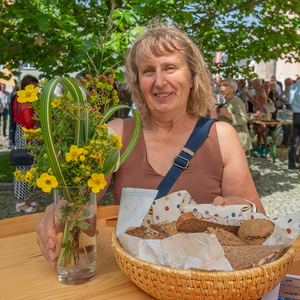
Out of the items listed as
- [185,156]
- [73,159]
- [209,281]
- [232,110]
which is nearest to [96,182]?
[73,159]

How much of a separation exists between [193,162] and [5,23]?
4250mm

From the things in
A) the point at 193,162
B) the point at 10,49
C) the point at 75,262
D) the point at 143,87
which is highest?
the point at 10,49

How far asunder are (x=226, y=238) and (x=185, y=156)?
75cm

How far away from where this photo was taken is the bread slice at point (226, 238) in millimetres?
957

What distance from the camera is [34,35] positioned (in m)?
4.94

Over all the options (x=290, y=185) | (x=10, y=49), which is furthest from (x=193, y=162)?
(x=290, y=185)

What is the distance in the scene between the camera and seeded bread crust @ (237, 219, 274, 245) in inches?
37.9

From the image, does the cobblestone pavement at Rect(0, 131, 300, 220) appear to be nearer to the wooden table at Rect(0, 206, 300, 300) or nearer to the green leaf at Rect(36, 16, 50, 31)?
the green leaf at Rect(36, 16, 50, 31)

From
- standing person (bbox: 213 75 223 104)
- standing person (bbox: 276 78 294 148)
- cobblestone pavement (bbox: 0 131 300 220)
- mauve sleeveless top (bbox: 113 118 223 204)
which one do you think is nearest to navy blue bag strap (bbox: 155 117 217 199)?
mauve sleeveless top (bbox: 113 118 223 204)

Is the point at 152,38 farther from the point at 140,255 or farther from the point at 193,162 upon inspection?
the point at 140,255

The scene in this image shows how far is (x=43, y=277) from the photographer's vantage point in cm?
105

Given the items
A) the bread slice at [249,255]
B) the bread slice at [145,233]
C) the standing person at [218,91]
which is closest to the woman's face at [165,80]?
the bread slice at [145,233]

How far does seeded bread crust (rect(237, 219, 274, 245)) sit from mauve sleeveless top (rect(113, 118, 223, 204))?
26.2 inches

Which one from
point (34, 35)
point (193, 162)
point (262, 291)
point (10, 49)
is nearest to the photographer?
point (262, 291)
